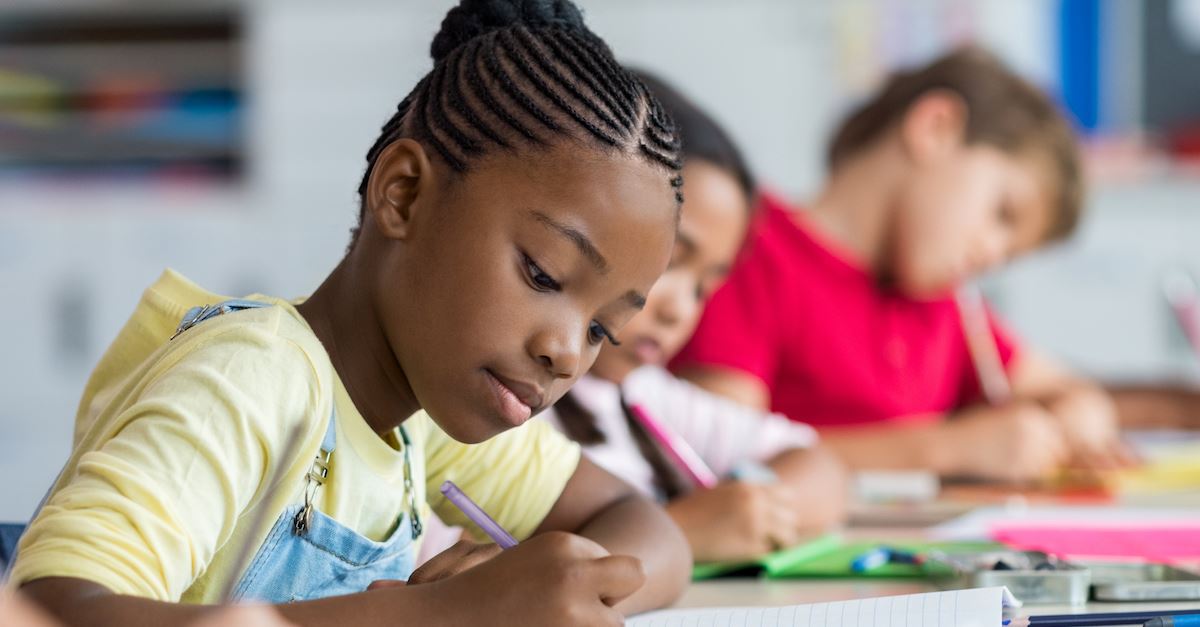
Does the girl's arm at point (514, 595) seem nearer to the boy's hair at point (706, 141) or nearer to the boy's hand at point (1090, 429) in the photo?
the boy's hair at point (706, 141)

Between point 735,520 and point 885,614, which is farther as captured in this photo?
point 735,520

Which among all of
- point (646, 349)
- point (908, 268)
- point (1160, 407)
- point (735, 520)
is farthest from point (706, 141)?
point (1160, 407)

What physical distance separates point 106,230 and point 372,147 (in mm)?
2946

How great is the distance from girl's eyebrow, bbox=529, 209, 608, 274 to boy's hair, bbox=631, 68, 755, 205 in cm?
54

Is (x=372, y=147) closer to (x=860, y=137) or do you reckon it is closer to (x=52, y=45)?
(x=860, y=137)

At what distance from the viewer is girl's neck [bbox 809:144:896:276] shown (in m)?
1.83

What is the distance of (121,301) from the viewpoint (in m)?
3.42

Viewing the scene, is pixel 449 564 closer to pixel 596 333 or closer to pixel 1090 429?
pixel 596 333

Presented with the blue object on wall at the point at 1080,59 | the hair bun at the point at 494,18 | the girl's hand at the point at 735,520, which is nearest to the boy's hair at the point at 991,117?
the girl's hand at the point at 735,520

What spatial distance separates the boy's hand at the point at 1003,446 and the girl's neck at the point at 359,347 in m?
0.95

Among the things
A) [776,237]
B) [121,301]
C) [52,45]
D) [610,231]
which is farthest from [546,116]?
[52,45]

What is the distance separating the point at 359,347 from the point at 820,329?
3.80 ft

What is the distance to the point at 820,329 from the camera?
1.73 m

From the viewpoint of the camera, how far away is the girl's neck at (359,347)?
0.63m
